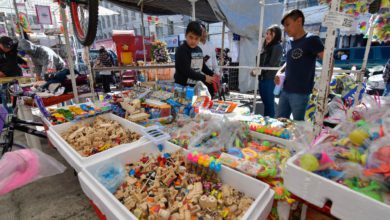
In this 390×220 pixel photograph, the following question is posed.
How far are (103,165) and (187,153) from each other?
439 mm

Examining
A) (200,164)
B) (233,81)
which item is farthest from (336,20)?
(233,81)

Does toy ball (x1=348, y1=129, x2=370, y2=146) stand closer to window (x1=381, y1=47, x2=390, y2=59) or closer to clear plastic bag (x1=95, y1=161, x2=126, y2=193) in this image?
clear plastic bag (x1=95, y1=161, x2=126, y2=193)

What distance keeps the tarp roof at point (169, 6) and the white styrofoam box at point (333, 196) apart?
3900mm

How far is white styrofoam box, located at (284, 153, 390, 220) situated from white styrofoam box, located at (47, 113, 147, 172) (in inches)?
36.0

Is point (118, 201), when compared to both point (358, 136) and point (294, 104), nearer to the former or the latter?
point (358, 136)

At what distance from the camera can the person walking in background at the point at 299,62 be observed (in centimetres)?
184

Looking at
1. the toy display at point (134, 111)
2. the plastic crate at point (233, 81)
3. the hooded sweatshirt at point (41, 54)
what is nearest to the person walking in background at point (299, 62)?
A: the toy display at point (134, 111)

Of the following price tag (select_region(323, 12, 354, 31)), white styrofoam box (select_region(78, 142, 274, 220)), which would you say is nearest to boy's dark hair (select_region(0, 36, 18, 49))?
white styrofoam box (select_region(78, 142, 274, 220))

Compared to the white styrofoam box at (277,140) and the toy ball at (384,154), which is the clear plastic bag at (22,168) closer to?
the white styrofoam box at (277,140)

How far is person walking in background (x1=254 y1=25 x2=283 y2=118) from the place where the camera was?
9.55ft

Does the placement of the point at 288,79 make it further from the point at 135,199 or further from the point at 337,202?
the point at 135,199

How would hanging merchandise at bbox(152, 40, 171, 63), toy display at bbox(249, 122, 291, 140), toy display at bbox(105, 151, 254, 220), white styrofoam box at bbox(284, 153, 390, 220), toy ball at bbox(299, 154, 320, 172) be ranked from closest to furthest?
white styrofoam box at bbox(284, 153, 390, 220)
toy ball at bbox(299, 154, 320, 172)
toy display at bbox(105, 151, 254, 220)
toy display at bbox(249, 122, 291, 140)
hanging merchandise at bbox(152, 40, 171, 63)

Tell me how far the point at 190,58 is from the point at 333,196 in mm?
1729

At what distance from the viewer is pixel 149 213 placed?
79 cm
